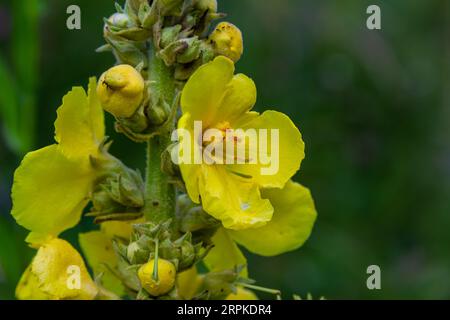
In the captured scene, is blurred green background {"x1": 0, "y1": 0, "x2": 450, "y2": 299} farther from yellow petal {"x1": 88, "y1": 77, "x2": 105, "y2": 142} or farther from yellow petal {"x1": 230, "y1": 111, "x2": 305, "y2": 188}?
yellow petal {"x1": 230, "y1": 111, "x2": 305, "y2": 188}

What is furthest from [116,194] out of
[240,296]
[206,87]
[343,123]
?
[343,123]

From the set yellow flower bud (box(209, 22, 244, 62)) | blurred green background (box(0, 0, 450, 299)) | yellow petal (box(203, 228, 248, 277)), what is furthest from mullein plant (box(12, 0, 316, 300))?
blurred green background (box(0, 0, 450, 299))

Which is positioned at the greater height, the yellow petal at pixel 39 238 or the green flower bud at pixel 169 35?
the green flower bud at pixel 169 35

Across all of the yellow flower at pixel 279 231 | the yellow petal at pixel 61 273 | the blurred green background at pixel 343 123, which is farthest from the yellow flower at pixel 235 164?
the blurred green background at pixel 343 123

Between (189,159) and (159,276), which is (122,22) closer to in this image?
(189,159)

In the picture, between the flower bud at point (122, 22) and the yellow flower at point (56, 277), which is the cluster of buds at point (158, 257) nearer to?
the yellow flower at point (56, 277)

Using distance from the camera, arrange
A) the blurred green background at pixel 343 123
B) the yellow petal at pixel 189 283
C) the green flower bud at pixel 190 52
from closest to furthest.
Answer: the green flower bud at pixel 190 52 < the yellow petal at pixel 189 283 < the blurred green background at pixel 343 123
